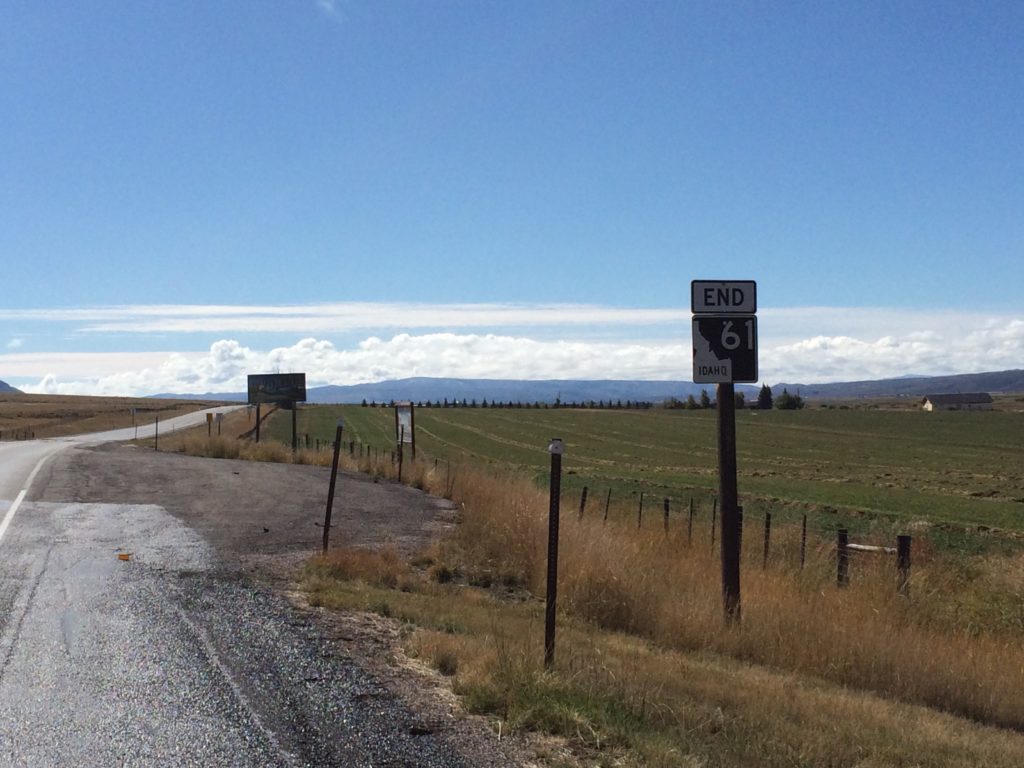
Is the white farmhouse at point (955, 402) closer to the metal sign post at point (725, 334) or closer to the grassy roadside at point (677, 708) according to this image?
the metal sign post at point (725, 334)

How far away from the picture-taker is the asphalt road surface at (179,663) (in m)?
5.53

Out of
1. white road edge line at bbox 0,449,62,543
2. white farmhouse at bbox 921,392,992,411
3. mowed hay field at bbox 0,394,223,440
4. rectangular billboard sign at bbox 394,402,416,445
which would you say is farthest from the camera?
white farmhouse at bbox 921,392,992,411

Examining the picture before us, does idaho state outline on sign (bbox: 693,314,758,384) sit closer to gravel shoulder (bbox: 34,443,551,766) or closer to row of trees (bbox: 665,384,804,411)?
gravel shoulder (bbox: 34,443,551,766)

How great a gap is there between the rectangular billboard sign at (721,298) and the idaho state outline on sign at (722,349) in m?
0.07

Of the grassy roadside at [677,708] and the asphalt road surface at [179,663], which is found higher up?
the asphalt road surface at [179,663]

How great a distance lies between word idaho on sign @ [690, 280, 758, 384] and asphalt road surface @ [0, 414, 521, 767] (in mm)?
4354

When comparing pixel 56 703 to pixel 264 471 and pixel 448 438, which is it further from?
pixel 448 438

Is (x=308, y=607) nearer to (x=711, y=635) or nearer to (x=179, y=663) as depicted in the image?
(x=179, y=663)

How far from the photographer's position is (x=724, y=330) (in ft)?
31.6

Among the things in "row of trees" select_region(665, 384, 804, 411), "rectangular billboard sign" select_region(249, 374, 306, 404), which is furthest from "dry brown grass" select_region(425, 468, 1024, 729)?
"row of trees" select_region(665, 384, 804, 411)

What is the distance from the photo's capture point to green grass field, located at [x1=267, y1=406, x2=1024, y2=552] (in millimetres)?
27281

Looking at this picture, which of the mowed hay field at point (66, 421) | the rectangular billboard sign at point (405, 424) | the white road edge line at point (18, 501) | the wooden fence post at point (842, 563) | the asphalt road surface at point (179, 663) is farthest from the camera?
the mowed hay field at point (66, 421)

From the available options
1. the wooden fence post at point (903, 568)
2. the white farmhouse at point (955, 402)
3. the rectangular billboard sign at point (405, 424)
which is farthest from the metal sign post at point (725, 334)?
the white farmhouse at point (955, 402)

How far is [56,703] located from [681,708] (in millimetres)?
3973
